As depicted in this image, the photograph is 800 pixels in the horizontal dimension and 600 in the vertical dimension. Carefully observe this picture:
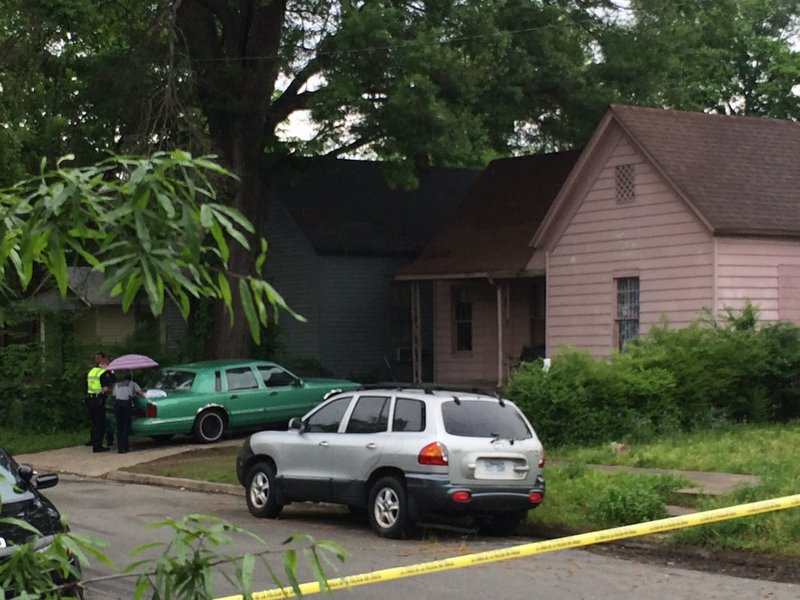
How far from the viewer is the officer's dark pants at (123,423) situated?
24422 mm

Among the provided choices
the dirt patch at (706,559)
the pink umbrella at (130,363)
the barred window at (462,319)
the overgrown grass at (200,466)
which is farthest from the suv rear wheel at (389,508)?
the barred window at (462,319)

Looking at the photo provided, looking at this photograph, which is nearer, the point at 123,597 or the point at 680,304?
the point at 123,597

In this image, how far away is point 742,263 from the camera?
23.3 meters

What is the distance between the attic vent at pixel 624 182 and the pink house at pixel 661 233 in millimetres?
19

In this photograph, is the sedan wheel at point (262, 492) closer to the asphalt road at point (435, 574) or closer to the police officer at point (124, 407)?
the asphalt road at point (435, 574)

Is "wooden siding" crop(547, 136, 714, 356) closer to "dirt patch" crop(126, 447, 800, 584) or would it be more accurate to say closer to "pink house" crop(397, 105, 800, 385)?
"pink house" crop(397, 105, 800, 385)

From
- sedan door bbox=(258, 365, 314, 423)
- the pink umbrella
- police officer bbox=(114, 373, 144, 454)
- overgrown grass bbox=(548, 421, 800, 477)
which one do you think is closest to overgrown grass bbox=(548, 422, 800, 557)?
overgrown grass bbox=(548, 421, 800, 477)

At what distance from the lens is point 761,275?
77.4 feet

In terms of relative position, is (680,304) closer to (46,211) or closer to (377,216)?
(377,216)

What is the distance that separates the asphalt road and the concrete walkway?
2.18 m

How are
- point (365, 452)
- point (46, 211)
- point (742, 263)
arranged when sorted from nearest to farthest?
point (46, 211) → point (365, 452) → point (742, 263)

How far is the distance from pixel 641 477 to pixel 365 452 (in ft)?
10.4

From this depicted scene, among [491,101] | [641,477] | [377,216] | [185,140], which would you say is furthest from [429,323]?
[641,477]

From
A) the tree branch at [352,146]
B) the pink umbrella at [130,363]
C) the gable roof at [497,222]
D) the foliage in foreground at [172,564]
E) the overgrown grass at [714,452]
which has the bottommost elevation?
the overgrown grass at [714,452]
